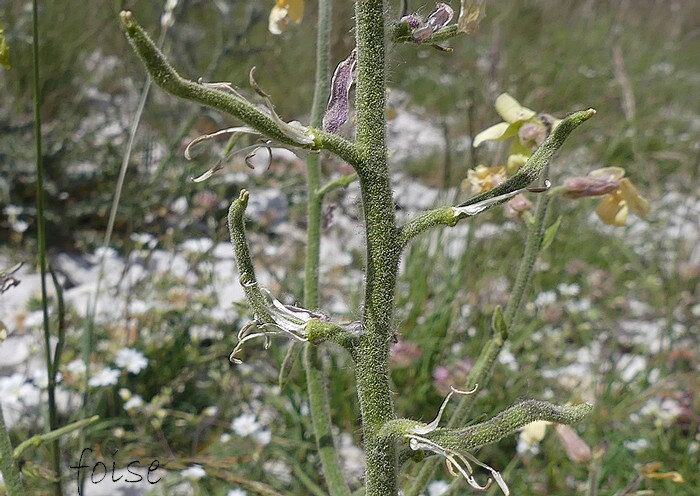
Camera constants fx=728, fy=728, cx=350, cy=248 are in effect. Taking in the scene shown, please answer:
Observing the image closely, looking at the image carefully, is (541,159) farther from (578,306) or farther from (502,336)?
(578,306)

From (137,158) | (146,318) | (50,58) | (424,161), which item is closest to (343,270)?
(146,318)

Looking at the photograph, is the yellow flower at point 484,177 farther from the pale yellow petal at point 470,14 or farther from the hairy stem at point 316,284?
the pale yellow petal at point 470,14

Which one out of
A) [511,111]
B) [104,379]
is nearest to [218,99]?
[511,111]

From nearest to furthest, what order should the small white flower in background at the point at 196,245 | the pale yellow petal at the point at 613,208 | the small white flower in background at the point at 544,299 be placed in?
the pale yellow petal at the point at 613,208 < the small white flower in background at the point at 196,245 < the small white flower in background at the point at 544,299

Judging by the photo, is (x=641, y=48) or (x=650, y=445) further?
(x=641, y=48)

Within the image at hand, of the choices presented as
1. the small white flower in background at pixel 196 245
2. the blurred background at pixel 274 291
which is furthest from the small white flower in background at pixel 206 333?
the small white flower in background at pixel 196 245

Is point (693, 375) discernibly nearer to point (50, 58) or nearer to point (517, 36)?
point (50, 58)
